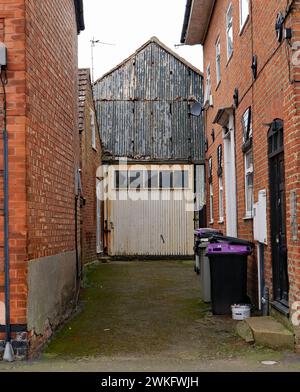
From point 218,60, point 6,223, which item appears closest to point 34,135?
point 6,223

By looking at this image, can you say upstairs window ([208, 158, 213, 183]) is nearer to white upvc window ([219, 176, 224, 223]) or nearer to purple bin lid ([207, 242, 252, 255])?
white upvc window ([219, 176, 224, 223])

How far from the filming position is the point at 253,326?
7.46m

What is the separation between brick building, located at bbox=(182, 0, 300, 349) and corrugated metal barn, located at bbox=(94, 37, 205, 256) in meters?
6.50

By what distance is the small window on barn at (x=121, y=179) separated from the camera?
71.8 ft

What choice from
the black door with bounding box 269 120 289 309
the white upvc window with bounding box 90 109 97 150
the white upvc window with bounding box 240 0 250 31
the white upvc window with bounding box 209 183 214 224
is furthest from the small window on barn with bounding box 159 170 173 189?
the black door with bounding box 269 120 289 309

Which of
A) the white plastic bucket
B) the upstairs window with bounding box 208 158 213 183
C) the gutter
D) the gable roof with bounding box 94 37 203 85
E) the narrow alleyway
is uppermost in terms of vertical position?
the gable roof with bounding box 94 37 203 85

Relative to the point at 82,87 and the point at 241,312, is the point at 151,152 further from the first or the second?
the point at 241,312

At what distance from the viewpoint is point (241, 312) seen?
9047mm

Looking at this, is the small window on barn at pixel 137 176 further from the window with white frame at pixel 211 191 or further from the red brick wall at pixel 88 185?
the window with white frame at pixel 211 191

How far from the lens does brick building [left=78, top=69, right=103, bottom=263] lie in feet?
54.0

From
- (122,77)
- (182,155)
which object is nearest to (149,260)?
(182,155)

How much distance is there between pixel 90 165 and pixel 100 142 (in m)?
2.96

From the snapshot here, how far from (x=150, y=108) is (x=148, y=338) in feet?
50.9
